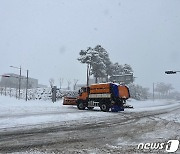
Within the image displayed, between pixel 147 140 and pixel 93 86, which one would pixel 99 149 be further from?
pixel 93 86

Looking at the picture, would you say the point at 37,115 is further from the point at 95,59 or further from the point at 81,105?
the point at 95,59

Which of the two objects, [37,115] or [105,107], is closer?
[37,115]

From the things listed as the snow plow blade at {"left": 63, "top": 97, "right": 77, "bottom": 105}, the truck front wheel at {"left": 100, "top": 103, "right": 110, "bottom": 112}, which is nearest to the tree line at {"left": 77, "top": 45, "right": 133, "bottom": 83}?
the snow plow blade at {"left": 63, "top": 97, "right": 77, "bottom": 105}

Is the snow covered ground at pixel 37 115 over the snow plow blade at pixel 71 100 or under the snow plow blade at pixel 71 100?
under

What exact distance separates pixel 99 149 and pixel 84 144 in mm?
976

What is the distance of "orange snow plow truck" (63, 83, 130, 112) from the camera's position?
28.2 m

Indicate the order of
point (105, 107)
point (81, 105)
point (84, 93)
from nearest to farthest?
point (105, 107), point (81, 105), point (84, 93)

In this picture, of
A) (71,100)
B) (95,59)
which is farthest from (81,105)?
(95,59)

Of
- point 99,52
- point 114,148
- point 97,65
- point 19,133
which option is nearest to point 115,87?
point 19,133

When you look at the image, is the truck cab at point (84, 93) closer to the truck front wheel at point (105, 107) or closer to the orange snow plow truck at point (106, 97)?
the orange snow plow truck at point (106, 97)

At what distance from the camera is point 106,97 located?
28453 mm

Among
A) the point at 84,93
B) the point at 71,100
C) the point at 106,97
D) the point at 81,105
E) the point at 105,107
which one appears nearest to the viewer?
the point at 105,107

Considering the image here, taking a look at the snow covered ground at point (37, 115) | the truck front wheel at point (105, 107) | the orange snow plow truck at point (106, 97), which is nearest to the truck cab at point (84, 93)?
the orange snow plow truck at point (106, 97)

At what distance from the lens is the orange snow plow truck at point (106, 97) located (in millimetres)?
28188
